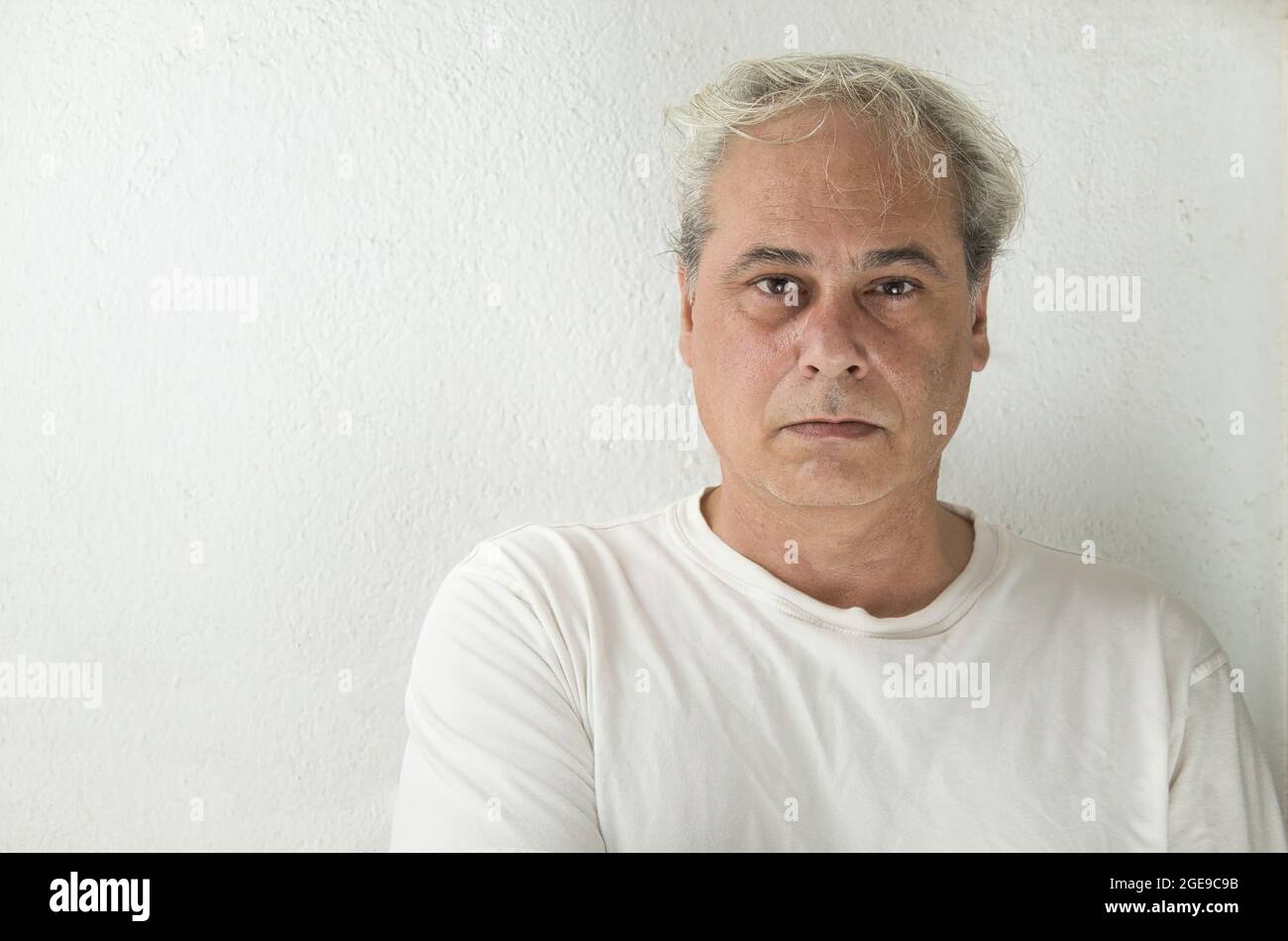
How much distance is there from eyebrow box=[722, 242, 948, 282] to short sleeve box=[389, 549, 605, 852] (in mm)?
416

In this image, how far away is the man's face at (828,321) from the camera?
42.5 inches

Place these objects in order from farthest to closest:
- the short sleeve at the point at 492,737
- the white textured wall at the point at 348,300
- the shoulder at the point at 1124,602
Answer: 1. the white textured wall at the point at 348,300
2. the shoulder at the point at 1124,602
3. the short sleeve at the point at 492,737

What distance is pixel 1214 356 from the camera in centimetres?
138

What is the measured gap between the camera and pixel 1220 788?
1112 mm

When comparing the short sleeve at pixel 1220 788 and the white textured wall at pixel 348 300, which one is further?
the white textured wall at pixel 348 300

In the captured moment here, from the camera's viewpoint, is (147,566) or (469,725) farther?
(147,566)

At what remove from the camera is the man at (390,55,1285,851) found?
105 cm

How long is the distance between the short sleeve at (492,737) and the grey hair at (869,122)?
44 cm

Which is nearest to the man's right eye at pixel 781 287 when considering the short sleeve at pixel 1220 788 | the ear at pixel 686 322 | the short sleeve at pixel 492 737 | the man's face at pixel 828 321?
the man's face at pixel 828 321

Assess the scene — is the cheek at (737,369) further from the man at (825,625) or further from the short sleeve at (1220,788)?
the short sleeve at (1220,788)
